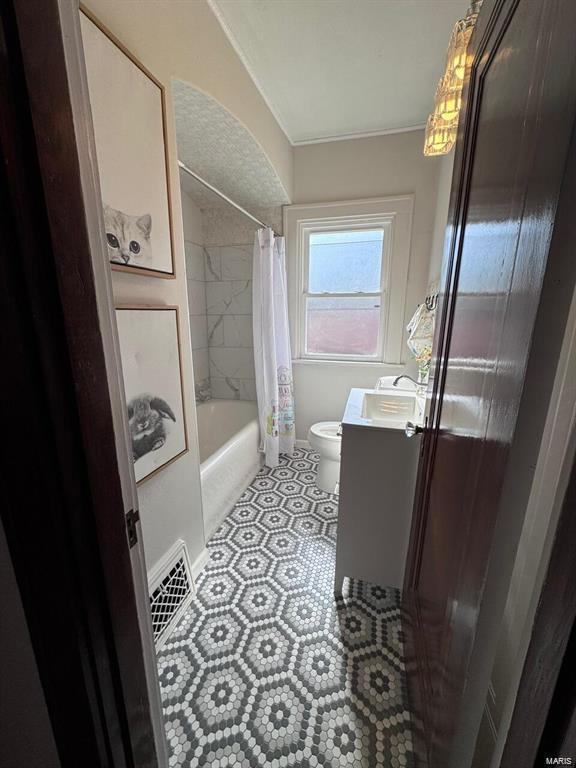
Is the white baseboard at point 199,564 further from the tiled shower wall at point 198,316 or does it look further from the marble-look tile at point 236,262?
the marble-look tile at point 236,262

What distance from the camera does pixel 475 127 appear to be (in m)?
0.75

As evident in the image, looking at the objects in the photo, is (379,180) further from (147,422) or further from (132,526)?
(132,526)

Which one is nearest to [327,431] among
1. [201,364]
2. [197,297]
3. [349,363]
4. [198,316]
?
[349,363]

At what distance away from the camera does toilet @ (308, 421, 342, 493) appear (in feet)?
7.48

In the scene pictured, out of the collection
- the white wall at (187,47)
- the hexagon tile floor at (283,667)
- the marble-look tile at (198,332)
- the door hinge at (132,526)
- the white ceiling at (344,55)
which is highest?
the white ceiling at (344,55)

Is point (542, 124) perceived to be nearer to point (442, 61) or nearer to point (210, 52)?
point (210, 52)

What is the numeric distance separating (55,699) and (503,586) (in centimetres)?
84

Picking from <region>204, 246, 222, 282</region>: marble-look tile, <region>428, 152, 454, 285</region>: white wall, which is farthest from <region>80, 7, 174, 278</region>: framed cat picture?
<region>204, 246, 222, 282</region>: marble-look tile

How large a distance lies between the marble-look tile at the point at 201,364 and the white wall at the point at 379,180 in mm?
1363

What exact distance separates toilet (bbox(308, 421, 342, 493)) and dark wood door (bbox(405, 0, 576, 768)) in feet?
4.31

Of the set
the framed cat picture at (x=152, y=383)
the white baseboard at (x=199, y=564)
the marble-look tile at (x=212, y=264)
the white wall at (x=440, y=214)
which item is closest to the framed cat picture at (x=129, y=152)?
the framed cat picture at (x=152, y=383)

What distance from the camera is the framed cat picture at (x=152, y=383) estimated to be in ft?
3.73

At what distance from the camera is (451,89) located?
3.51ft

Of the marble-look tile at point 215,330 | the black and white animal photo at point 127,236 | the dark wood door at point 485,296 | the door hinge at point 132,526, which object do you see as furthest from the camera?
the marble-look tile at point 215,330
